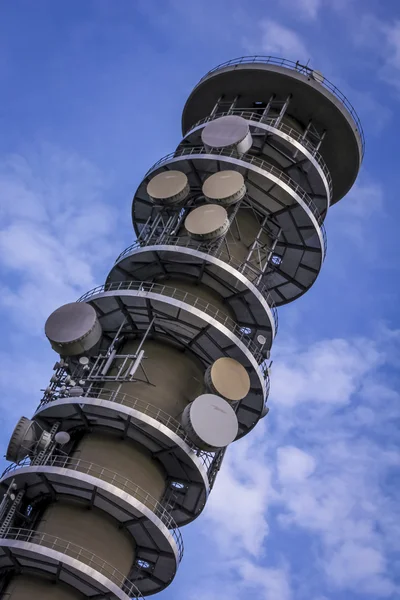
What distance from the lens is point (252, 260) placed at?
122ft

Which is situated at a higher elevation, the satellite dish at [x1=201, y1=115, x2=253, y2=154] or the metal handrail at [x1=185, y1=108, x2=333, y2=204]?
the metal handrail at [x1=185, y1=108, x2=333, y2=204]

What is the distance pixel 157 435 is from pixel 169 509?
4.11 meters

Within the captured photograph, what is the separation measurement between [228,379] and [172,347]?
10.6 feet

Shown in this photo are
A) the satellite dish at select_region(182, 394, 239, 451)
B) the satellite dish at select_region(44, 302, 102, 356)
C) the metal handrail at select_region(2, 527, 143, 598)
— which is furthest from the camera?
the satellite dish at select_region(44, 302, 102, 356)

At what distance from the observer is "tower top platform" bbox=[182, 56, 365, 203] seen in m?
41.8

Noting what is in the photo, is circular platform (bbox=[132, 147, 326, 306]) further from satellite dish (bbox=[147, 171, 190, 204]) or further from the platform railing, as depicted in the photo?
A: the platform railing

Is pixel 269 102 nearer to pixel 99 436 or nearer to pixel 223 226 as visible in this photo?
pixel 223 226

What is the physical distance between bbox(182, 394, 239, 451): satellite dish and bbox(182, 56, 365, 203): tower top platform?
19009 mm

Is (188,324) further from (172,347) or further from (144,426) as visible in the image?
(144,426)

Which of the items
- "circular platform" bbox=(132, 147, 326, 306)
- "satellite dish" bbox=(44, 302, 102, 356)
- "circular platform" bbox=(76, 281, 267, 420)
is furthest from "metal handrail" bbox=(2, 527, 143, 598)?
"circular platform" bbox=(132, 147, 326, 306)

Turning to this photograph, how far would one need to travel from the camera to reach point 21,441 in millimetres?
29266

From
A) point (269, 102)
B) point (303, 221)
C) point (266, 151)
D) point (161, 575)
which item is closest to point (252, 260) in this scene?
point (303, 221)

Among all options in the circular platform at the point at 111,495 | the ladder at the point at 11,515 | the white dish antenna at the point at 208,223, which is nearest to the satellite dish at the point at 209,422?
the circular platform at the point at 111,495

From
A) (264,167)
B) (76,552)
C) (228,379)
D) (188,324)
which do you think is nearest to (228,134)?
(264,167)
